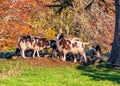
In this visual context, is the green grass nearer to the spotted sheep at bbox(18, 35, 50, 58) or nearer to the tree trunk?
the tree trunk

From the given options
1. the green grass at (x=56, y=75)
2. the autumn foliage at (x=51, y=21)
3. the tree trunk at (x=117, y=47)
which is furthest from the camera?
the autumn foliage at (x=51, y=21)

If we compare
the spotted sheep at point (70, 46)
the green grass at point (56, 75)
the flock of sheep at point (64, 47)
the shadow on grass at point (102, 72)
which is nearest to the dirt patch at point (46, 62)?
the green grass at point (56, 75)

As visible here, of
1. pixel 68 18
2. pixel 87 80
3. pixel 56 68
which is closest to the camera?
pixel 87 80

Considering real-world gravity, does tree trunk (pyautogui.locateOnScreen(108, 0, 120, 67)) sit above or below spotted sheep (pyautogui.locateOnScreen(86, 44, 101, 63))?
above

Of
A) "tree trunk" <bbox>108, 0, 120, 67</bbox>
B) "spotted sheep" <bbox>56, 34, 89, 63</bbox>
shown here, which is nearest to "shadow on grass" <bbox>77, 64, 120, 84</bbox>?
"tree trunk" <bbox>108, 0, 120, 67</bbox>

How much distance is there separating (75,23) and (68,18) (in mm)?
1276

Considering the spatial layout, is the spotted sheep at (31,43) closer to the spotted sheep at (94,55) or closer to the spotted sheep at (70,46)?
the spotted sheep at (70,46)

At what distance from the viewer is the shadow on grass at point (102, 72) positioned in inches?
670

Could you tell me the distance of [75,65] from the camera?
21.2m

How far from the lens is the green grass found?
1505 cm

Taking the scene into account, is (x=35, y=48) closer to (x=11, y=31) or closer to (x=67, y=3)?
(x=67, y=3)

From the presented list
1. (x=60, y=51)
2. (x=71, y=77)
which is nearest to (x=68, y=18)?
(x=60, y=51)

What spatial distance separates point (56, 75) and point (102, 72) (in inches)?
115

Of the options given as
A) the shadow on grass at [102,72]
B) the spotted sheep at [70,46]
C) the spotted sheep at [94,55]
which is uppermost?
the spotted sheep at [70,46]
